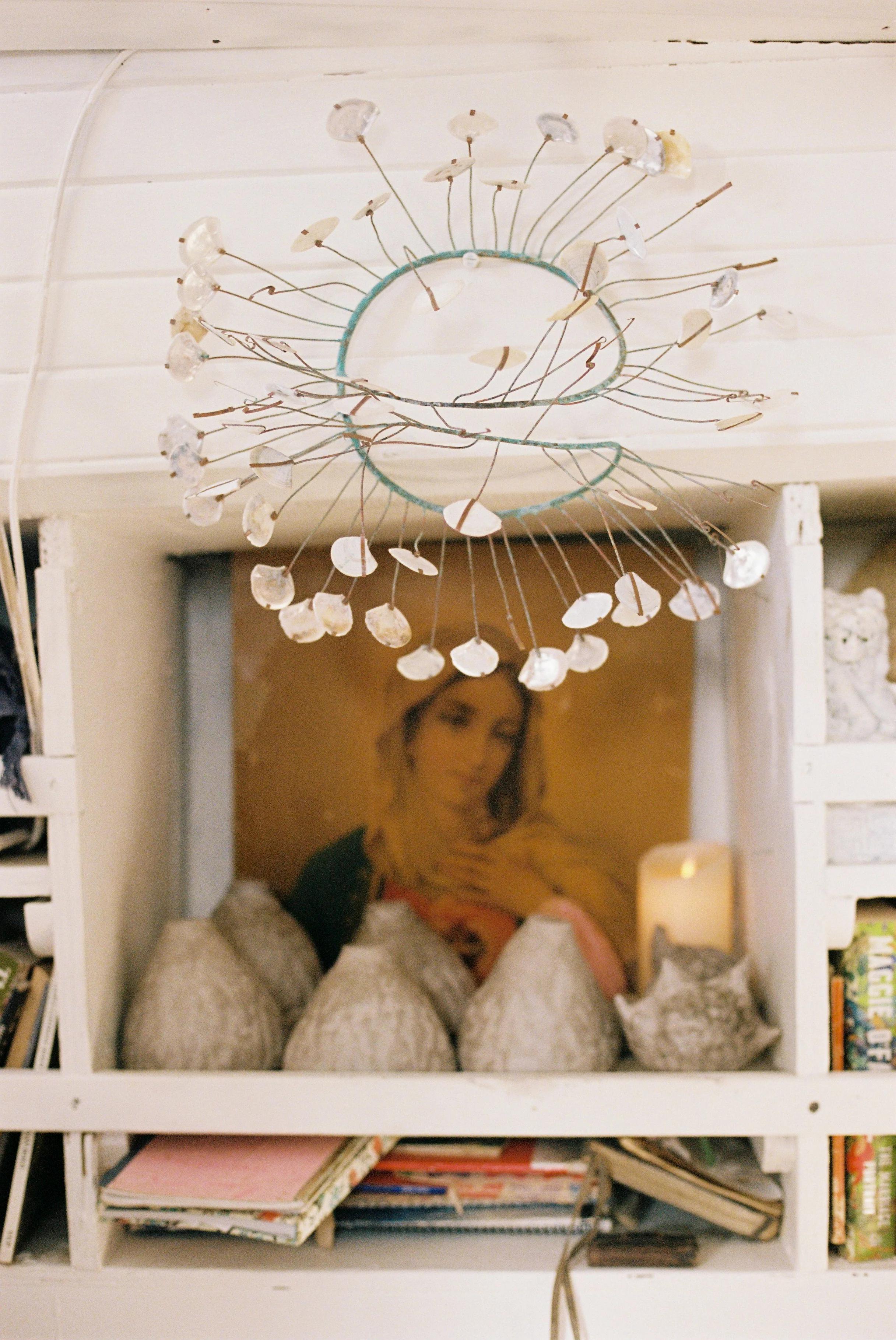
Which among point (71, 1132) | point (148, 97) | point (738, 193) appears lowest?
point (71, 1132)

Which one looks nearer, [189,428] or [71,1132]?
[189,428]

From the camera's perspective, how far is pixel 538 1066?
3.43 ft

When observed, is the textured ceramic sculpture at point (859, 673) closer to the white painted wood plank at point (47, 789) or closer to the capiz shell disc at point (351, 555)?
the capiz shell disc at point (351, 555)

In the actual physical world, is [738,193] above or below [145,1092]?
above

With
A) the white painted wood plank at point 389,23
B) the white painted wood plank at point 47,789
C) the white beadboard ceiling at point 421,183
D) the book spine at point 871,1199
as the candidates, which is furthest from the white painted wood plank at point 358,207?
the book spine at point 871,1199

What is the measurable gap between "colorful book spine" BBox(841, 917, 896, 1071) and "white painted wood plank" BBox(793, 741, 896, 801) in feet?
0.44

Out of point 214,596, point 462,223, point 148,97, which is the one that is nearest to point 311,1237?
point 214,596

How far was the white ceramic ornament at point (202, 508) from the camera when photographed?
2.38ft

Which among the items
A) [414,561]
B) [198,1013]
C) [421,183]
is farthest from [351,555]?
[198,1013]

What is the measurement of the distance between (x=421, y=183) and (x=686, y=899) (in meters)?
0.80

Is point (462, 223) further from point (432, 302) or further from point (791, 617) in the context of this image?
point (791, 617)

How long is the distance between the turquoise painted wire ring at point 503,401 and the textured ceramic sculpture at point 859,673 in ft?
0.92

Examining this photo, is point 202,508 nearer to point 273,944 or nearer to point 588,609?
point 588,609

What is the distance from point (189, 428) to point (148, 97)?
16.5 inches
